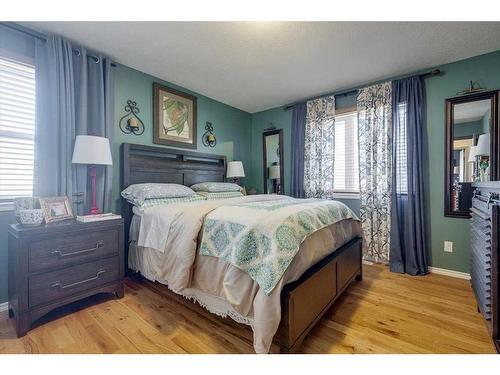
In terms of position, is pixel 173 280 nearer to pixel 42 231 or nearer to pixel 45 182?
pixel 42 231

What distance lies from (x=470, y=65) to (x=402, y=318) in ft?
8.85

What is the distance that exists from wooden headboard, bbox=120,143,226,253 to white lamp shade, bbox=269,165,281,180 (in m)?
0.91

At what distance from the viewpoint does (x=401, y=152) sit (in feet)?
9.32

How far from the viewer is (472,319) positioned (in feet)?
5.76

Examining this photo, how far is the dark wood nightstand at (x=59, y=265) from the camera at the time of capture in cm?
157

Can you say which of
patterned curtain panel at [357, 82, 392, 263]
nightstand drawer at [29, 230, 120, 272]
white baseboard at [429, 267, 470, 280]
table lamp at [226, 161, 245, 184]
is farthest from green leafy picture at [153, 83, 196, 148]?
white baseboard at [429, 267, 470, 280]

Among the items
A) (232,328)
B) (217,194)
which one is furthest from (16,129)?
(232,328)

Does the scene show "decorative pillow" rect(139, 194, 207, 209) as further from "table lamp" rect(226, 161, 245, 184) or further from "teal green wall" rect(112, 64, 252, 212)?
"table lamp" rect(226, 161, 245, 184)

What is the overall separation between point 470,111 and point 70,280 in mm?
4098

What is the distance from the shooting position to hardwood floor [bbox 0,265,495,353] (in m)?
1.45

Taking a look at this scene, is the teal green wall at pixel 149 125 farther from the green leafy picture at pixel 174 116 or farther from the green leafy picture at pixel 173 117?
the green leafy picture at pixel 174 116
